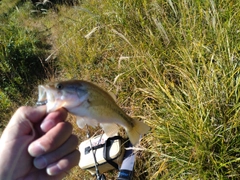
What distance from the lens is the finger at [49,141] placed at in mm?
1673

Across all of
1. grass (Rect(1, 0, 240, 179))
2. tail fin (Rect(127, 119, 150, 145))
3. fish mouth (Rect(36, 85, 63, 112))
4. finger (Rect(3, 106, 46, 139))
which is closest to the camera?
fish mouth (Rect(36, 85, 63, 112))

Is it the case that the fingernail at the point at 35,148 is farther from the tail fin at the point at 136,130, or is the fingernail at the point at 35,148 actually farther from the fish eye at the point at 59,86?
the tail fin at the point at 136,130

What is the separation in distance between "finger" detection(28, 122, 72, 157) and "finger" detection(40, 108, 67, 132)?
0.03 m

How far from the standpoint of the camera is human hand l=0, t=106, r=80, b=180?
5.57ft

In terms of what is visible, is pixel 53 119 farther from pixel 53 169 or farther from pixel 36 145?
pixel 53 169

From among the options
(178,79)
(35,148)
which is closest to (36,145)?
(35,148)

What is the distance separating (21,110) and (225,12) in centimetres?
256

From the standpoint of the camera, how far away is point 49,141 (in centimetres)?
167

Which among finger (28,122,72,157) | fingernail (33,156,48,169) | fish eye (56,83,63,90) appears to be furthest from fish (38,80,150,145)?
fingernail (33,156,48,169)

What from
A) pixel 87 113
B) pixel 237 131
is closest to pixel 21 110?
pixel 87 113

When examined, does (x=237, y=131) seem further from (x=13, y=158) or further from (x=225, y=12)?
(x=13, y=158)

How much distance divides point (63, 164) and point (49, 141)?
17cm

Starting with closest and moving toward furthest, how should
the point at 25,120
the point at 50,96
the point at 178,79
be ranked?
the point at 50,96 → the point at 25,120 → the point at 178,79

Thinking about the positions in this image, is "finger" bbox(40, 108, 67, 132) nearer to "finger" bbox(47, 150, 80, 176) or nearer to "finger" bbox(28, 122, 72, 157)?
"finger" bbox(28, 122, 72, 157)
